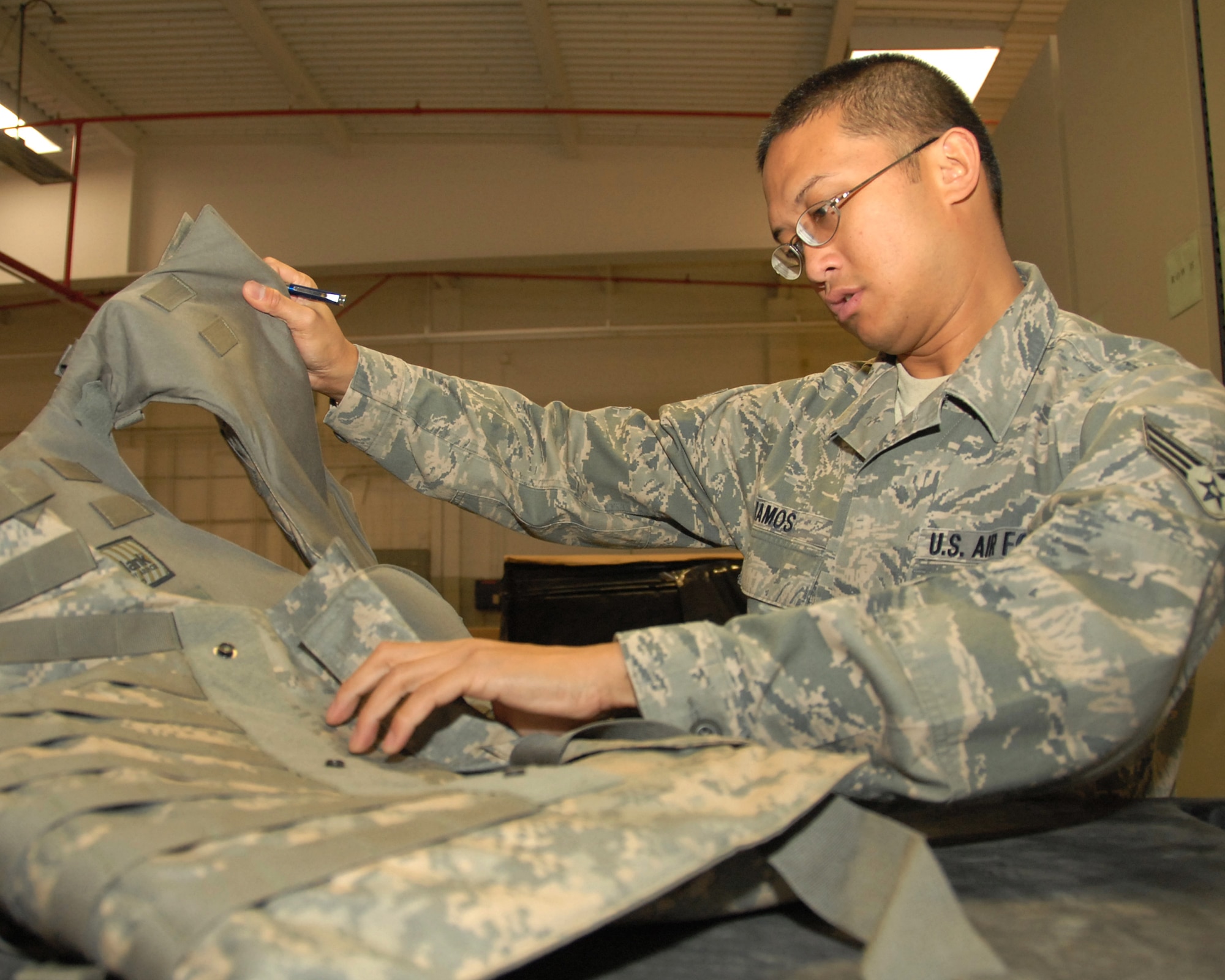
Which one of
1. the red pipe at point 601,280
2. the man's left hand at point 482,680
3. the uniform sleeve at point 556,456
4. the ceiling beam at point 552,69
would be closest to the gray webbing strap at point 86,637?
the man's left hand at point 482,680

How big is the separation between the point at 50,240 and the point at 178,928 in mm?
6085

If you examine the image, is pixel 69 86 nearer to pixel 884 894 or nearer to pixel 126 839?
pixel 126 839

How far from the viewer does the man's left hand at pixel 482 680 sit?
710mm

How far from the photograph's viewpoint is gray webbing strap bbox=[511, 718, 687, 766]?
0.67m

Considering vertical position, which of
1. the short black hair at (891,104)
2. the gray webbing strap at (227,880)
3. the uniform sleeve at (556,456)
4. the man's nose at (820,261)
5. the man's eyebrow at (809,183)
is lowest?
the gray webbing strap at (227,880)

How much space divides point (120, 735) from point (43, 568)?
0.31 metres

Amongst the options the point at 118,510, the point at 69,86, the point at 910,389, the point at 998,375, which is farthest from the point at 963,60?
the point at 69,86

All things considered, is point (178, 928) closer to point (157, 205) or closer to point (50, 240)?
point (157, 205)

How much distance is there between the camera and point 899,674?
0.68m

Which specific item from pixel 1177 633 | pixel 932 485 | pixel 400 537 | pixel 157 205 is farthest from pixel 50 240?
pixel 1177 633

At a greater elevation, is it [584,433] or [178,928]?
[584,433]

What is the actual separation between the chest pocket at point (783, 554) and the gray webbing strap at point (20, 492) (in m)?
0.94

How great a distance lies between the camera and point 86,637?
0.82 metres

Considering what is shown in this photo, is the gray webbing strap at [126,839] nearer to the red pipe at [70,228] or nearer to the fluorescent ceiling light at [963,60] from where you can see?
the fluorescent ceiling light at [963,60]
